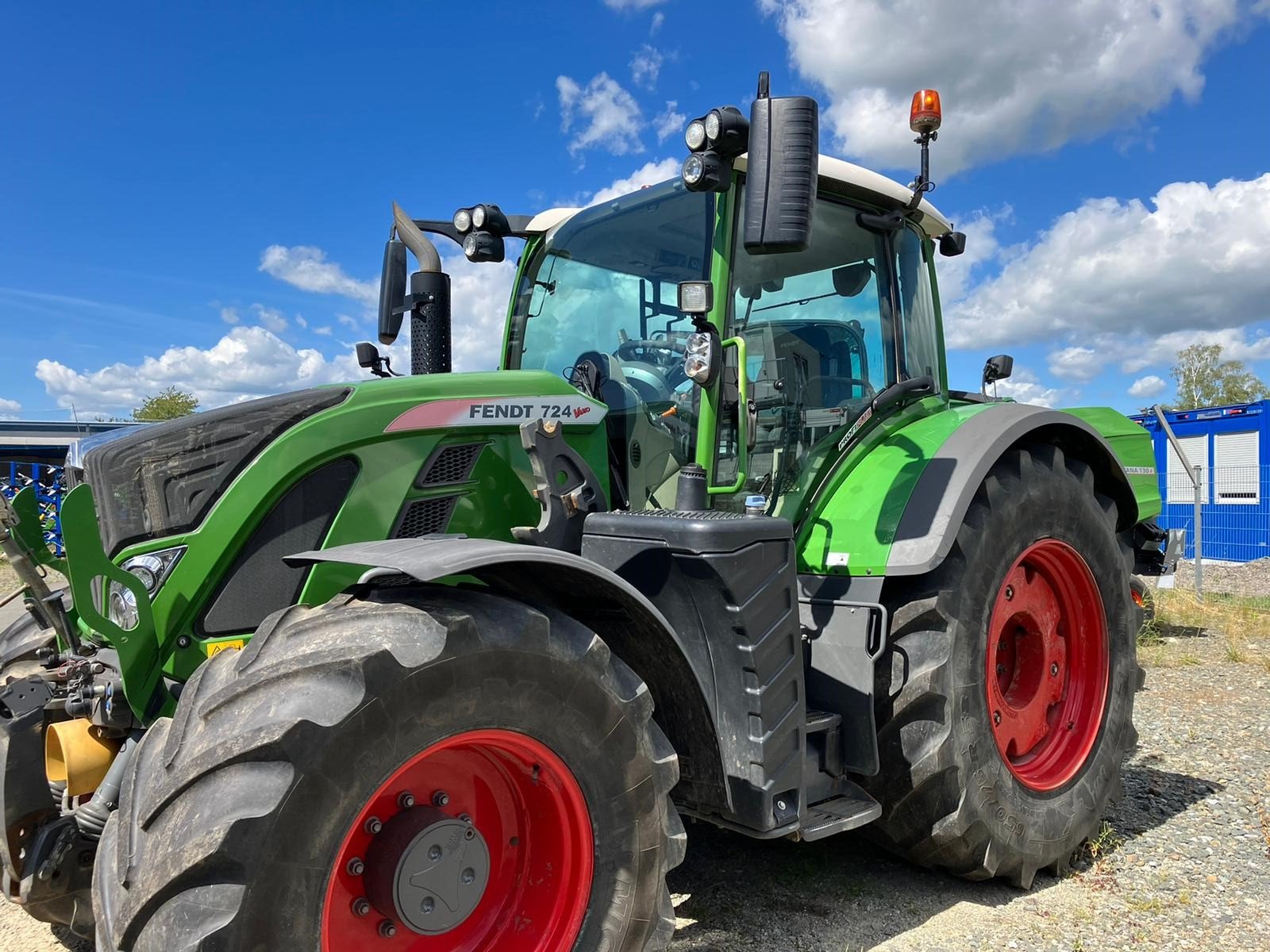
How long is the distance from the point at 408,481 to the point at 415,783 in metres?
0.90

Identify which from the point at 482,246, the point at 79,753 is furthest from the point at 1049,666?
the point at 79,753

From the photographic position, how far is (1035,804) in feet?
11.3

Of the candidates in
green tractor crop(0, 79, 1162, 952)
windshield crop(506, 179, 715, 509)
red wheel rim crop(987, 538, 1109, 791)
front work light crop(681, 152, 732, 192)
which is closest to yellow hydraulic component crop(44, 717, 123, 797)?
green tractor crop(0, 79, 1162, 952)

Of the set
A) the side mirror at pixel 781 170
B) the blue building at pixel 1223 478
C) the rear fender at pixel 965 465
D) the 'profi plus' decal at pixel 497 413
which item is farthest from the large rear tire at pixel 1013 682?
the blue building at pixel 1223 478

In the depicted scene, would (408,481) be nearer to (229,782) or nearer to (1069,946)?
(229,782)

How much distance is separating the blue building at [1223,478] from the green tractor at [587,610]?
978cm

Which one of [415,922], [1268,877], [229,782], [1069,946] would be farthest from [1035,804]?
[229,782]

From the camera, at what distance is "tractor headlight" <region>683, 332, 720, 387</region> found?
9.58 feet

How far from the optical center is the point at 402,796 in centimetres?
213

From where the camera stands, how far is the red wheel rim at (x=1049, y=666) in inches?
142

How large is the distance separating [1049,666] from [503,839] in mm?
A: 2424

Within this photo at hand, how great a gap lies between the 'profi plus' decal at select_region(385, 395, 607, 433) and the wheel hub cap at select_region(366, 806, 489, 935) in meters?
1.11

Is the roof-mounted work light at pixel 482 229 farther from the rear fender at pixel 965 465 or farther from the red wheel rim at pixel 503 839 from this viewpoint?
the red wheel rim at pixel 503 839

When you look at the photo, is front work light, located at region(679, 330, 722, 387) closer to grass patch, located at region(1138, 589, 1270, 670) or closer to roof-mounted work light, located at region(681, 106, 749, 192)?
roof-mounted work light, located at region(681, 106, 749, 192)
